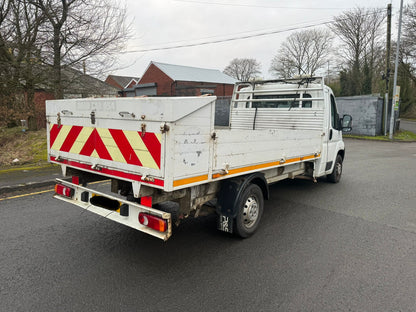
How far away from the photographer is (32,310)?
249 centimetres

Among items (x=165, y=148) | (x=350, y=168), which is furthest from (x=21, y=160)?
(x=350, y=168)

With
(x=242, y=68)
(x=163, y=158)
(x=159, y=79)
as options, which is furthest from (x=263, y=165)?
(x=242, y=68)

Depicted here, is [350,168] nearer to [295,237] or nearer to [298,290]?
Result: [295,237]

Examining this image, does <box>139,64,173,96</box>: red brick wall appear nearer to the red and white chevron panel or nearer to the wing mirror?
the wing mirror

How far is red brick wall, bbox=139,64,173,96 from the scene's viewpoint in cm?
3425

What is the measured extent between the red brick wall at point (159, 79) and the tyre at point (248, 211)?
30.6m

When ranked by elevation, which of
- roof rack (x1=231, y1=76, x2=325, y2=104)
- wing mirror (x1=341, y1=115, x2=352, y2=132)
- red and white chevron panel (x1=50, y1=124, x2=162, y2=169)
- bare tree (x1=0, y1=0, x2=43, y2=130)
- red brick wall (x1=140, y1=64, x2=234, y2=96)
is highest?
red brick wall (x1=140, y1=64, x2=234, y2=96)

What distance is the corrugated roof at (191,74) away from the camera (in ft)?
113

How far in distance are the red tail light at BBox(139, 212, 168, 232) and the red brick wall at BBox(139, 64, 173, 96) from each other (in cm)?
3153

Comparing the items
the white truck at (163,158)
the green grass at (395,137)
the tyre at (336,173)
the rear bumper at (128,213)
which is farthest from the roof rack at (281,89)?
the green grass at (395,137)

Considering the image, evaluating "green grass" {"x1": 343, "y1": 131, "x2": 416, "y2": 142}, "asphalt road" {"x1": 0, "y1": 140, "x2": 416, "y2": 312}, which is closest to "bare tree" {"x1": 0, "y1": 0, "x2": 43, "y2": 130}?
"asphalt road" {"x1": 0, "y1": 140, "x2": 416, "y2": 312}

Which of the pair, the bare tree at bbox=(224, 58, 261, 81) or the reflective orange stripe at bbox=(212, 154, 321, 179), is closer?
the reflective orange stripe at bbox=(212, 154, 321, 179)

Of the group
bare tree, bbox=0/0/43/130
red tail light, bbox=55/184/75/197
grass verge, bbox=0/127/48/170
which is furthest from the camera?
bare tree, bbox=0/0/43/130

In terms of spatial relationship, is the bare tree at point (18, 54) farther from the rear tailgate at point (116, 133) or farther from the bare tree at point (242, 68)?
the bare tree at point (242, 68)
